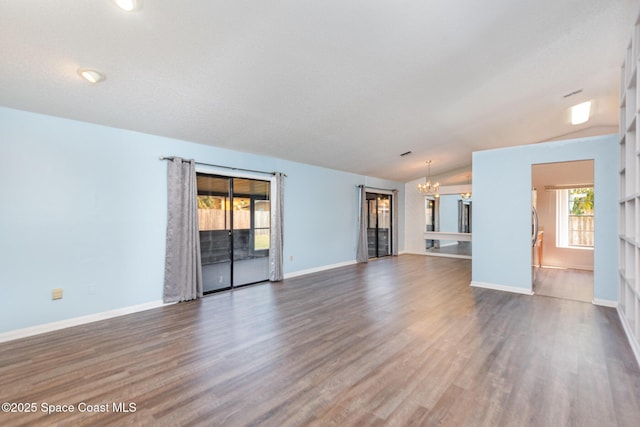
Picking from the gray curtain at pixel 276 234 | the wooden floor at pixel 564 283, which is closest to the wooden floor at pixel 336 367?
the wooden floor at pixel 564 283

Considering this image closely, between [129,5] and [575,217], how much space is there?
9.09 metres

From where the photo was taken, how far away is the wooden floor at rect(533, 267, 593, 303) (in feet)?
14.9

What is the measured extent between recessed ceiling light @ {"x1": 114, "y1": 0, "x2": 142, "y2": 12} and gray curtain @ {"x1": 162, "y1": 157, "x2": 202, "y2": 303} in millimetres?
2310

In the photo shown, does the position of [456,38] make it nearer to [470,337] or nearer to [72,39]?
[470,337]

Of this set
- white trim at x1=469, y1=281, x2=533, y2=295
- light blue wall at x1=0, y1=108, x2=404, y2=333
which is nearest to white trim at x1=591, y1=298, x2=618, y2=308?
white trim at x1=469, y1=281, x2=533, y2=295

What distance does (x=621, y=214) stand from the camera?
12.0ft

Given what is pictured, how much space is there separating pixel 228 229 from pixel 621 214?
19.0 feet

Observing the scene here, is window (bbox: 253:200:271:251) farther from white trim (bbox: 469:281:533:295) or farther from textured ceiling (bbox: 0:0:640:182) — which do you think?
white trim (bbox: 469:281:533:295)

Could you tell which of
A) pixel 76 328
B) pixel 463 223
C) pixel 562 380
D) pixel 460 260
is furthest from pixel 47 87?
pixel 463 223

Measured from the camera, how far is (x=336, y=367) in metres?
2.40

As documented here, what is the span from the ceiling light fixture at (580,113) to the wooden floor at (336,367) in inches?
137

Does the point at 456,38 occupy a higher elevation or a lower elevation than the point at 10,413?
higher

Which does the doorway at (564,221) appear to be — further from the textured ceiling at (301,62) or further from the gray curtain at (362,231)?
the gray curtain at (362,231)

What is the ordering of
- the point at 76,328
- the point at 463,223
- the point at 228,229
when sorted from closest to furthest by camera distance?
the point at 76,328, the point at 228,229, the point at 463,223
